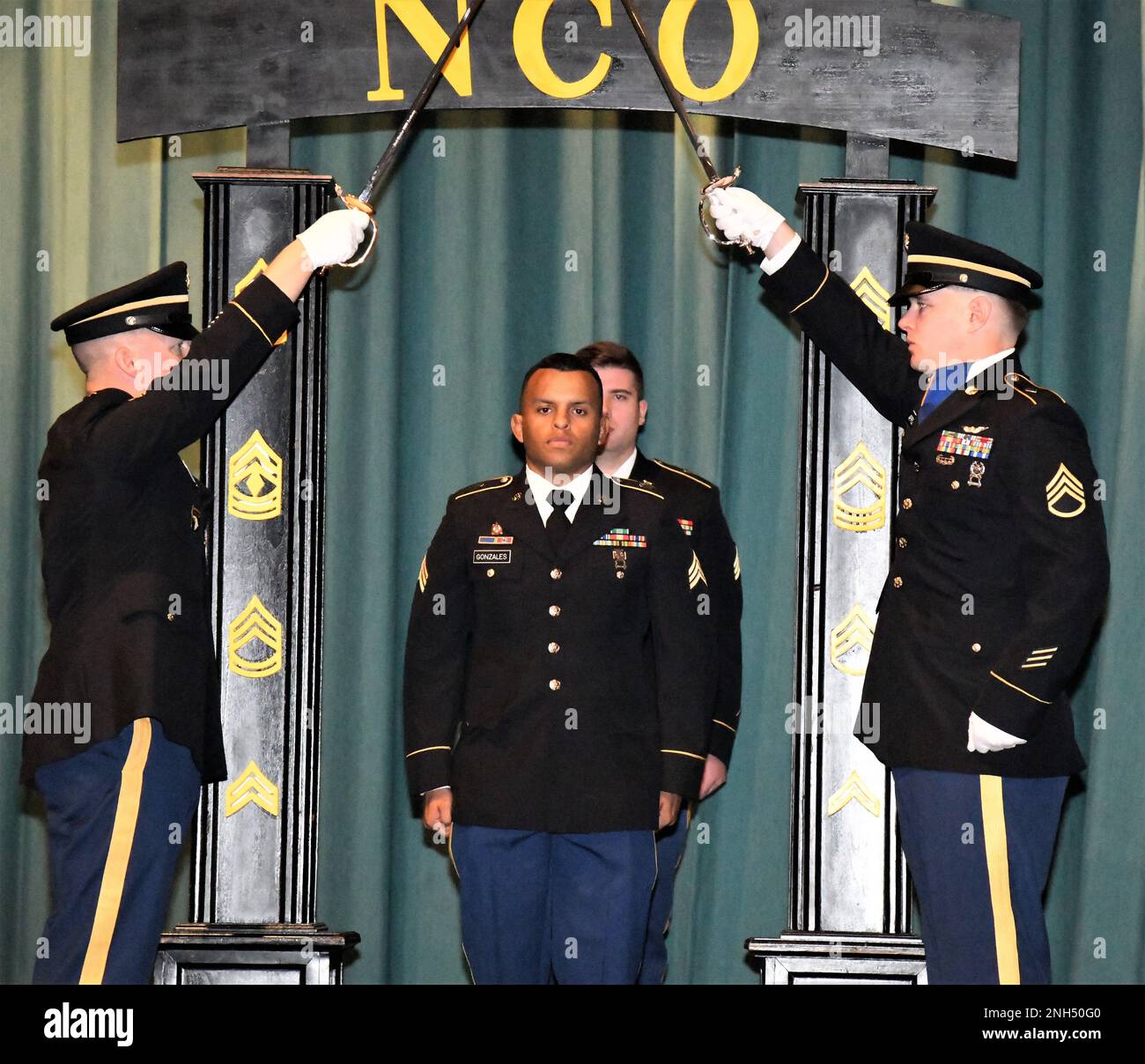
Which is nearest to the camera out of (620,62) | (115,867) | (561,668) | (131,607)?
(115,867)

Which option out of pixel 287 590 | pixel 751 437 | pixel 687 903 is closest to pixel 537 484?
pixel 287 590

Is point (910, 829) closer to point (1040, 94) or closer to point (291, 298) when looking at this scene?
point (291, 298)

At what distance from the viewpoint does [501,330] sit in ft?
13.0

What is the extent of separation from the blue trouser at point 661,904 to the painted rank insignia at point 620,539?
802mm

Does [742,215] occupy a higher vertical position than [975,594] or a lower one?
higher

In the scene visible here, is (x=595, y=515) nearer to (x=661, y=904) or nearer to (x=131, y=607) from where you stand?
(x=131, y=607)

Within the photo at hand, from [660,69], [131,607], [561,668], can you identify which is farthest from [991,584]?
[131,607]

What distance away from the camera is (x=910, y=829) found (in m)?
2.76

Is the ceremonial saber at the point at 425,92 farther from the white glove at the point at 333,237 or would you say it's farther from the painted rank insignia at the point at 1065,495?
the painted rank insignia at the point at 1065,495

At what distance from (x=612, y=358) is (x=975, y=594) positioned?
111 cm

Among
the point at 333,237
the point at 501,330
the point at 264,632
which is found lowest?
the point at 264,632

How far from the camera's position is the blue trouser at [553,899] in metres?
2.76

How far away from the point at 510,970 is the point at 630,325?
6.05 feet

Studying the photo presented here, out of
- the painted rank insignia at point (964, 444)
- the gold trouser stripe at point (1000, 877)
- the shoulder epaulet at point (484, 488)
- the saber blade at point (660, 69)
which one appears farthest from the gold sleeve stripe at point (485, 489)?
the gold trouser stripe at point (1000, 877)
